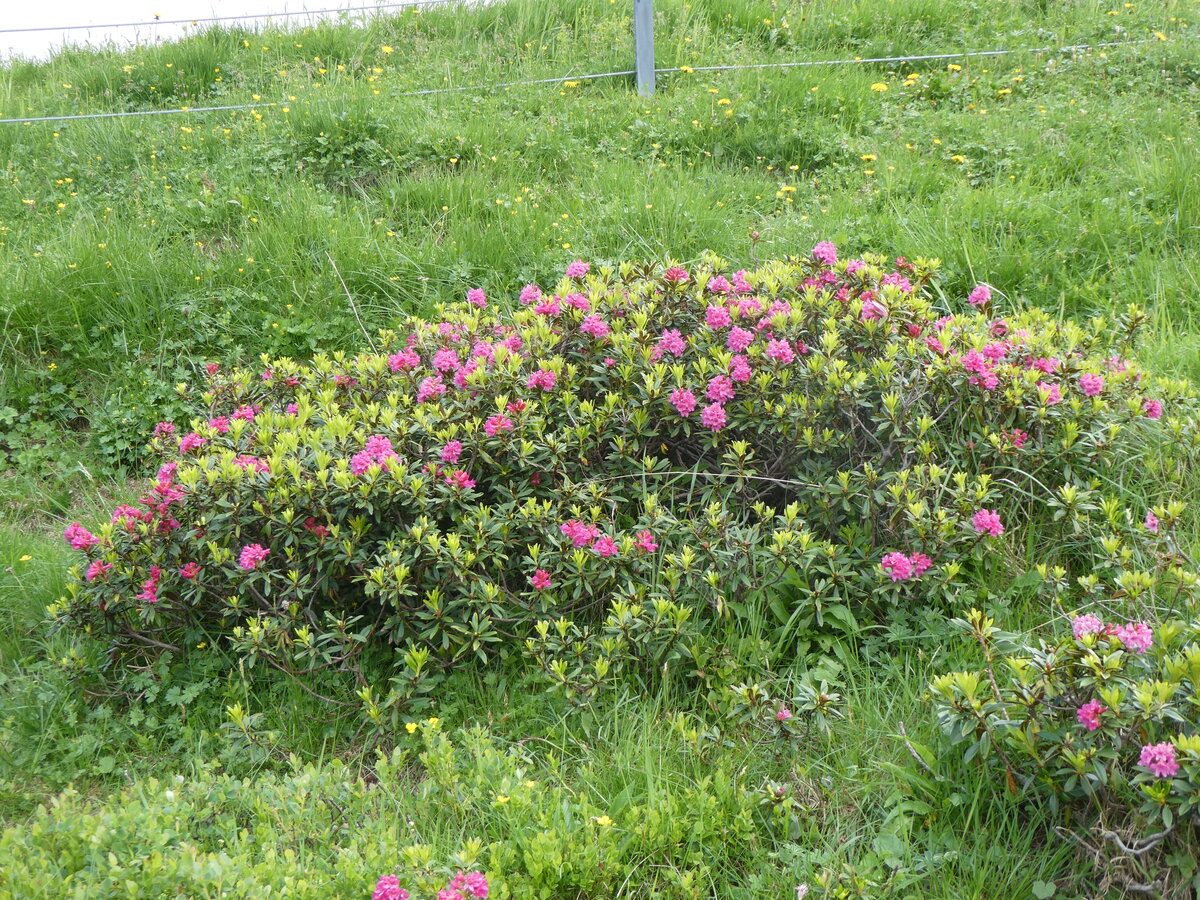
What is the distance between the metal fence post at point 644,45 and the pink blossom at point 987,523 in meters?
4.63

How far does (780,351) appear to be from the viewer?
3242mm

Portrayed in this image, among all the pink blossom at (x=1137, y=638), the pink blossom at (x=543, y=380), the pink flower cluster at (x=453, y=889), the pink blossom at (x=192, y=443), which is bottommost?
the pink flower cluster at (x=453, y=889)

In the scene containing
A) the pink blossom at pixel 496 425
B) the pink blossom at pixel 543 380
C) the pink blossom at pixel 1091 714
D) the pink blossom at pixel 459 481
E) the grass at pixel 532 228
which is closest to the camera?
the pink blossom at pixel 1091 714

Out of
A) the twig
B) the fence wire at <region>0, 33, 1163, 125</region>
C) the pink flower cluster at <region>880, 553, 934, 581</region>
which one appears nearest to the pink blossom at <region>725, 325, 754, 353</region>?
the pink flower cluster at <region>880, 553, 934, 581</region>

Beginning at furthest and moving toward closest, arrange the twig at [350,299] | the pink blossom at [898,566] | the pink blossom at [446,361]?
the twig at [350,299] < the pink blossom at [446,361] < the pink blossom at [898,566]

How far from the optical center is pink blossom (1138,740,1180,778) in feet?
6.35

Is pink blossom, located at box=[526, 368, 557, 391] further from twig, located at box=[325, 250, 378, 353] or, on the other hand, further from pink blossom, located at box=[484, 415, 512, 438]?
twig, located at box=[325, 250, 378, 353]

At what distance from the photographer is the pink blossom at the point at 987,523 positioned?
2.82 m

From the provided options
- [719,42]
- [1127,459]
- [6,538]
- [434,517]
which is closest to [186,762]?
[434,517]

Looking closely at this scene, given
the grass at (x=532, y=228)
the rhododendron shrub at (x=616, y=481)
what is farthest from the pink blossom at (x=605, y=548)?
the grass at (x=532, y=228)

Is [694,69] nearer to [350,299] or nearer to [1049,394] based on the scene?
[350,299]

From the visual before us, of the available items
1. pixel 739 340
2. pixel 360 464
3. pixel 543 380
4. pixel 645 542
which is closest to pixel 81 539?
pixel 360 464

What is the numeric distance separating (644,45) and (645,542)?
4.77 meters

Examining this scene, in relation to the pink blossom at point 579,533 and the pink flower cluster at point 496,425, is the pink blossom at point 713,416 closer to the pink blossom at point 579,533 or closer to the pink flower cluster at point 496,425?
the pink blossom at point 579,533
